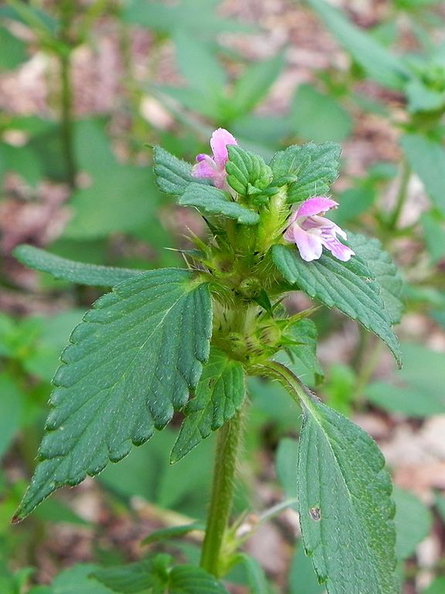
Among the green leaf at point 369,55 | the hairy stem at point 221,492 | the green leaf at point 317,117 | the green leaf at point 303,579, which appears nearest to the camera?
the hairy stem at point 221,492

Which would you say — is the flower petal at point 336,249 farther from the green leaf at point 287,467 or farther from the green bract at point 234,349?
the green leaf at point 287,467

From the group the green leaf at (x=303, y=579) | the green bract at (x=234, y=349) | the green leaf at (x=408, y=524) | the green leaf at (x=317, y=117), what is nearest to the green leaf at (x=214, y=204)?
the green bract at (x=234, y=349)

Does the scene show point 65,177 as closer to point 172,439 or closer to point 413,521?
point 172,439

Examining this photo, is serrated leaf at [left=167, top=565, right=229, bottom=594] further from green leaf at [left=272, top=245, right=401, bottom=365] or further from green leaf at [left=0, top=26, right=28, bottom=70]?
green leaf at [left=0, top=26, right=28, bottom=70]

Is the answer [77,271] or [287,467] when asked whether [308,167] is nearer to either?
[77,271]

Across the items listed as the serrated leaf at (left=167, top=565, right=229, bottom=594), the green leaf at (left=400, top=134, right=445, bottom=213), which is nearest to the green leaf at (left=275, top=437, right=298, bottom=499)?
the serrated leaf at (left=167, top=565, right=229, bottom=594)
